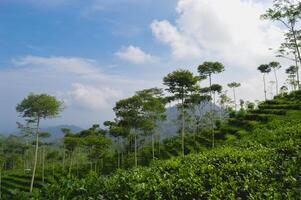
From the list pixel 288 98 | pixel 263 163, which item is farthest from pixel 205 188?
pixel 288 98

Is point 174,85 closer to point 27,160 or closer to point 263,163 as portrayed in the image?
point 263,163

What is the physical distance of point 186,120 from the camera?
68625 millimetres

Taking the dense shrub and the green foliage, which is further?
the green foliage

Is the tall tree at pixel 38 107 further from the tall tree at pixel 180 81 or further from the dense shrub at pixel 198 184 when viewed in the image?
the dense shrub at pixel 198 184

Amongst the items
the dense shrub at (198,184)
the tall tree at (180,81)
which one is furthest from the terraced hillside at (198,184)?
the tall tree at (180,81)

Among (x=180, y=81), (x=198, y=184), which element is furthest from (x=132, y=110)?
(x=198, y=184)

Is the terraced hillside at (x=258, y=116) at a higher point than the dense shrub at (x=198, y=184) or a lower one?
higher

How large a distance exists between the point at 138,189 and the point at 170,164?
242 cm

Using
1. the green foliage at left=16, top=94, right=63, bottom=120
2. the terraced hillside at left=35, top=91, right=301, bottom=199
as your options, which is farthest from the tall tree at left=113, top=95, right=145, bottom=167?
the terraced hillside at left=35, top=91, right=301, bottom=199

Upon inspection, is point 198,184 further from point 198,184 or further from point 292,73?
point 292,73

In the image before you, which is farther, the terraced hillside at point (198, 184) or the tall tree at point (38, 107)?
the tall tree at point (38, 107)

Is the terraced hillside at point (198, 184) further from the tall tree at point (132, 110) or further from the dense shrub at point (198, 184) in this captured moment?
the tall tree at point (132, 110)

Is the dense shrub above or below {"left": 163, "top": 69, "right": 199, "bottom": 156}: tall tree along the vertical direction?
below

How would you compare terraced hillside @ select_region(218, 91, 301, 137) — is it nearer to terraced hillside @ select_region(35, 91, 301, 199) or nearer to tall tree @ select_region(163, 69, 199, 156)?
tall tree @ select_region(163, 69, 199, 156)
